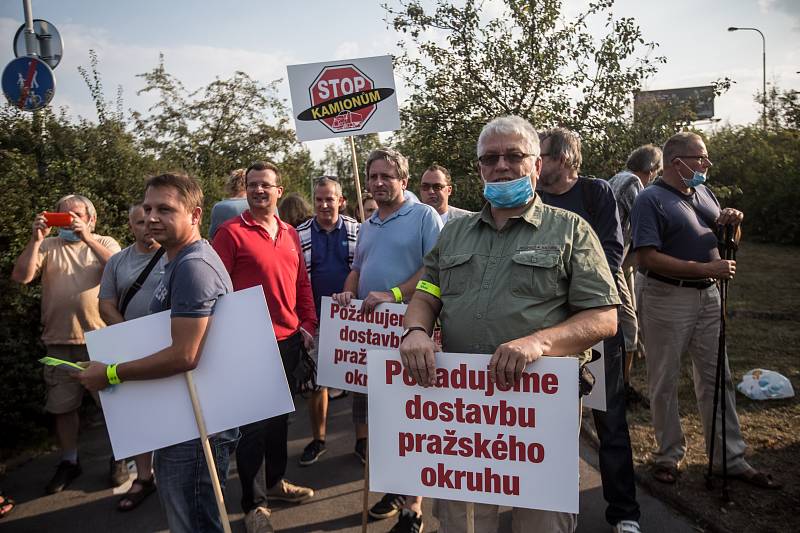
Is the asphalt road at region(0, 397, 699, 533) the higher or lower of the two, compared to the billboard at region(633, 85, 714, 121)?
lower

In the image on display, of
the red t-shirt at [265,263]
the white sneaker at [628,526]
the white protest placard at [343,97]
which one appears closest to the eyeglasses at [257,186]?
the red t-shirt at [265,263]

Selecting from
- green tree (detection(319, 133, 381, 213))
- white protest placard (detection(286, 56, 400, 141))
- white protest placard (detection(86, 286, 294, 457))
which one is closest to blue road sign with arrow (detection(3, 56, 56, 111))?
white protest placard (detection(286, 56, 400, 141))

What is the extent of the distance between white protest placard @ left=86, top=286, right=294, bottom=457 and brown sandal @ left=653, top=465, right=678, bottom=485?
2725 millimetres

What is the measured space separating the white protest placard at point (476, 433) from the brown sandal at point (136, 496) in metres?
2.60

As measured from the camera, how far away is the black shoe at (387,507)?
12.4 ft

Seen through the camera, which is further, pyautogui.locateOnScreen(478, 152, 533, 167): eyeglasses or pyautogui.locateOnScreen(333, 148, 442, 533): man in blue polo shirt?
pyautogui.locateOnScreen(333, 148, 442, 533): man in blue polo shirt

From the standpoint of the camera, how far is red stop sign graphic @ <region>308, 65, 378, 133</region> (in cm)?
507

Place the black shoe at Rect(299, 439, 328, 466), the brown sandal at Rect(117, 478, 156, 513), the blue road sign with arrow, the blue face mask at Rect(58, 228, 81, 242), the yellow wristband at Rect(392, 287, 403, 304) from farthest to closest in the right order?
the blue road sign with arrow < the black shoe at Rect(299, 439, 328, 466) < the blue face mask at Rect(58, 228, 81, 242) < the brown sandal at Rect(117, 478, 156, 513) < the yellow wristband at Rect(392, 287, 403, 304)

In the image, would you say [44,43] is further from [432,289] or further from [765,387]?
[765,387]

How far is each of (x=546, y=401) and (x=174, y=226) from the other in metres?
1.70

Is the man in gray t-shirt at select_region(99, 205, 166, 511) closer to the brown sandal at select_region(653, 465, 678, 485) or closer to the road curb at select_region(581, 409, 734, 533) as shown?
the road curb at select_region(581, 409, 734, 533)

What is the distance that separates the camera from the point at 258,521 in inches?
141

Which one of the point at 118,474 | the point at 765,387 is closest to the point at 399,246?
the point at 118,474

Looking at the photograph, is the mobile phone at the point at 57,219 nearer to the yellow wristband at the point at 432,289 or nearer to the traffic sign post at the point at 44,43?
the yellow wristband at the point at 432,289
